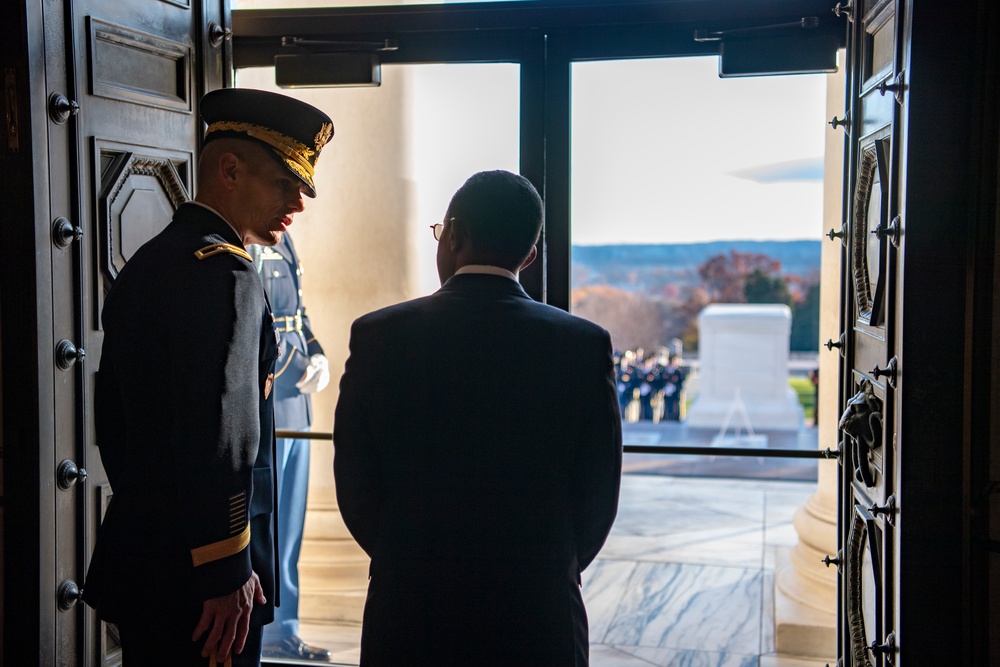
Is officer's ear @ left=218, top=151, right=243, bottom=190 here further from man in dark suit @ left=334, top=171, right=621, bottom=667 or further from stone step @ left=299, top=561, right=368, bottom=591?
stone step @ left=299, top=561, right=368, bottom=591

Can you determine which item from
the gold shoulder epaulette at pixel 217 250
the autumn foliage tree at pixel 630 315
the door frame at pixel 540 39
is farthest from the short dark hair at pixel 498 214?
the autumn foliage tree at pixel 630 315

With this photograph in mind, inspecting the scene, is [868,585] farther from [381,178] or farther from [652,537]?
[652,537]

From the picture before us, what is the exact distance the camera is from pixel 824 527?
4305mm

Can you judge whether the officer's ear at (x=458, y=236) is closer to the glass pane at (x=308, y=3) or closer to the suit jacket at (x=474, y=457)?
the suit jacket at (x=474, y=457)

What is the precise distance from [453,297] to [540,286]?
1.27 metres

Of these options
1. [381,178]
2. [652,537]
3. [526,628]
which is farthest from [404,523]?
[652,537]

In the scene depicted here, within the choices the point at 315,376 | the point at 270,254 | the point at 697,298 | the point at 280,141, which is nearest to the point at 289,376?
the point at 315,376

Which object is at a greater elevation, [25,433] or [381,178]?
[381,178]

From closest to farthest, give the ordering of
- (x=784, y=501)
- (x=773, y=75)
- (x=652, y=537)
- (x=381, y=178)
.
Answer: (x=773, y=75), (x=381, y=178), (x=652, y=537), (x=784, y=501)

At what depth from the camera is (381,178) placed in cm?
420

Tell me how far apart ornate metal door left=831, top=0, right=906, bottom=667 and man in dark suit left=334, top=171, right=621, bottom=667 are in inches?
31.7

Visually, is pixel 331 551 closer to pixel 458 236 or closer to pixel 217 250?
pixel 217 250

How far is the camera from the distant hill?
57.3ft

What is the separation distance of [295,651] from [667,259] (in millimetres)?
14604
